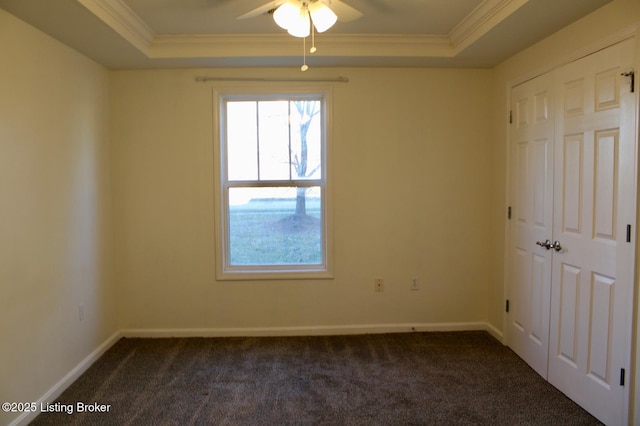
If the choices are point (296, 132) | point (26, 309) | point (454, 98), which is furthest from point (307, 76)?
point (26, 309)

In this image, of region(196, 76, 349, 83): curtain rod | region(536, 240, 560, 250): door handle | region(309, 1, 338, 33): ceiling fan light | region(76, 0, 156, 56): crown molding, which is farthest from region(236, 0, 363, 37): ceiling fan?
region(536, 240, 560, 250): door handle

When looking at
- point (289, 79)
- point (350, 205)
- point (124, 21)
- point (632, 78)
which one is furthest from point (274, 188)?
point (632, 78)

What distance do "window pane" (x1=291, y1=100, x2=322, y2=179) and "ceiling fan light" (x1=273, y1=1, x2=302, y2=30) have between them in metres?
1.57

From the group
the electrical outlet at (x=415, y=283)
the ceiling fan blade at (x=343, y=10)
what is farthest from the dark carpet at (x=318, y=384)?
the ceiling fan blade at (x=343, y=10)

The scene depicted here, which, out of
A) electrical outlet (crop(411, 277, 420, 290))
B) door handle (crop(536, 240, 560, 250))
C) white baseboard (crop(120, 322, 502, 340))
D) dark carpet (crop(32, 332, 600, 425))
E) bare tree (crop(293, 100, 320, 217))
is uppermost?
bare tree (crop(293, 100, 320, 217))

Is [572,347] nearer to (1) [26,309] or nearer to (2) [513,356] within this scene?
(2) [513,356]

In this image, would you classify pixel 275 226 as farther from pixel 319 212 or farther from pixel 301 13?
pixel 301 13

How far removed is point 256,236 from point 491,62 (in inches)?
99.7

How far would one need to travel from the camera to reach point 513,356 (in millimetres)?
3037

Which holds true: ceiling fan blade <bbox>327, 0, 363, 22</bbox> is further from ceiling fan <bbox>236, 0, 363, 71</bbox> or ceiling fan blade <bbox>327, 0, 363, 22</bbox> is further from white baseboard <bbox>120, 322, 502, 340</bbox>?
white baseboard <bbox>120, 322, 502, 340</bbox>

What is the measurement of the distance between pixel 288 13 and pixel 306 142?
168cm

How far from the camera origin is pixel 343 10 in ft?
6.83

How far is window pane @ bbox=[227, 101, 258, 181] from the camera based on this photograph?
3.47 meters

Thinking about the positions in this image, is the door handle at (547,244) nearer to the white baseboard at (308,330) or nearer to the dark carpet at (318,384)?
the dark carpet at (318,384)
